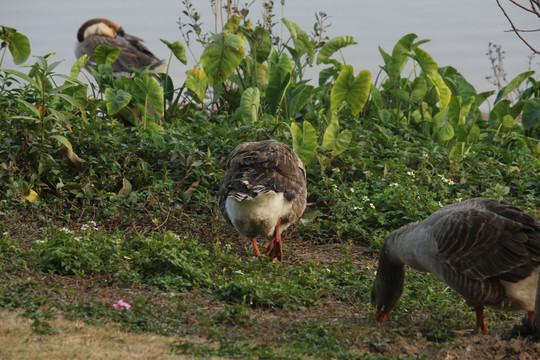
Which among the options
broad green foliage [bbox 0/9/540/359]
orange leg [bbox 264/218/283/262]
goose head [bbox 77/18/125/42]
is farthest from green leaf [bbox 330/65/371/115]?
goose head [bbox 77/18/125/42]

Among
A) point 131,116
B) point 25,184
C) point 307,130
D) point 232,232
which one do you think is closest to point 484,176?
point 307,130

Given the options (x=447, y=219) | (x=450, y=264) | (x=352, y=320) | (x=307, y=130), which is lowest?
(x=352, y=320)

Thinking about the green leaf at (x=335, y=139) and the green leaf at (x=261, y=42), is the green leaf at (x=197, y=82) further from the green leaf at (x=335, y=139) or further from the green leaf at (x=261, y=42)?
the green leaf at (x=335, y=139)

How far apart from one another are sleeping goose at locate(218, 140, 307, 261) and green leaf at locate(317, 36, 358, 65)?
4421 mm

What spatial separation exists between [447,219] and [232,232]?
10.3 feet

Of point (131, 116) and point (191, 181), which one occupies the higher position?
point (131, 116)

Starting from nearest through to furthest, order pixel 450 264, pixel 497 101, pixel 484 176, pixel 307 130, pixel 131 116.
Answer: pixel 450 264, pixel 307 130, pixel 484 176, pixel 131 116, pixel 497 101

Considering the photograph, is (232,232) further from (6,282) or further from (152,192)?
(6,282)

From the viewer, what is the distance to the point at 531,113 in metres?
11.4

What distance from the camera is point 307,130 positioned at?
7.62 m

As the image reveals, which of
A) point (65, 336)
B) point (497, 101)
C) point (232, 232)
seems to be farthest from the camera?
point (497, 101)

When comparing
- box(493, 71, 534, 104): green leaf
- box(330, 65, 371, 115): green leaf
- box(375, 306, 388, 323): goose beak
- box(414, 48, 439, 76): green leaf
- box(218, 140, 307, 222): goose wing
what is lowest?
box(375, 306, 388, 323): goose beak

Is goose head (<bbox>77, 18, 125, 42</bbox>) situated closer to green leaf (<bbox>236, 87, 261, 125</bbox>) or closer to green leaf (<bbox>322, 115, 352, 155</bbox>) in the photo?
green leaf (<bbox>236, 87, 261, 125</bbox>)

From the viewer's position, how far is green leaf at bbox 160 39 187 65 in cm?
1015
